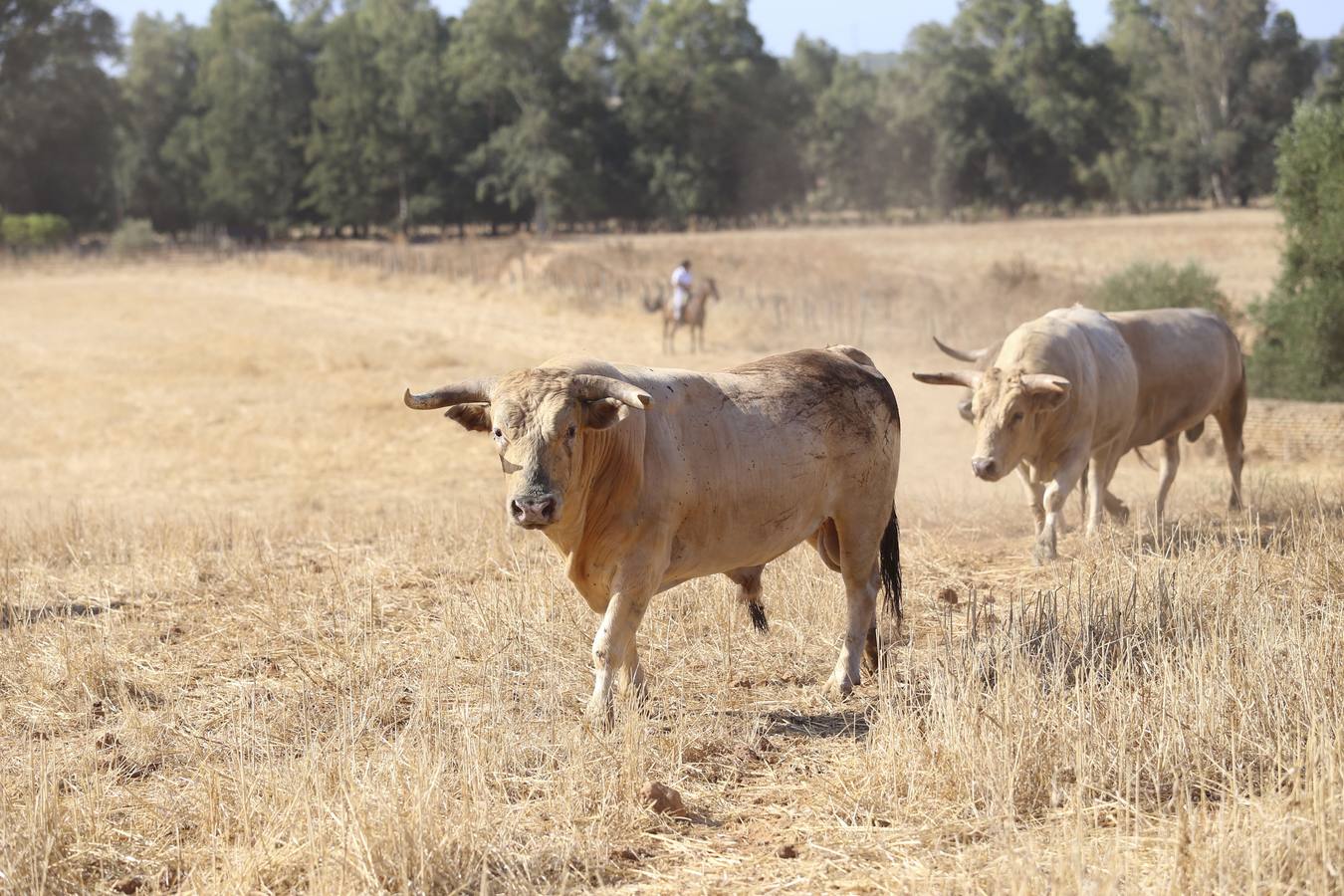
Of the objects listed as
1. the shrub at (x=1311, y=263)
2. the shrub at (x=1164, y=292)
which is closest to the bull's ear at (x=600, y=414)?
the shrub at (x=1311, y=263)

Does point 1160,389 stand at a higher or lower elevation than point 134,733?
higher

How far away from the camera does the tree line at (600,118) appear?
7100 cm

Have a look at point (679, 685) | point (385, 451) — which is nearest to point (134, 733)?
point (679, 685)

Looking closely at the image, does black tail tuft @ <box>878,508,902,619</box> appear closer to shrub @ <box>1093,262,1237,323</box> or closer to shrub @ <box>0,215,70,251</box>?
Answer: shrub @ <box>1093,262,1237,323</box>

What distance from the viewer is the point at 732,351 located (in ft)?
106

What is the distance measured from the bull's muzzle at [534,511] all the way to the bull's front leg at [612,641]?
2.23 ft

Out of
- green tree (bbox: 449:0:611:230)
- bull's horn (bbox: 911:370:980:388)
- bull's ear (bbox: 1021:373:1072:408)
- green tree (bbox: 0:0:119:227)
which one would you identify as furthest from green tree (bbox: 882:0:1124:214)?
bull's ear (bbox: 1021:373:1072:408)

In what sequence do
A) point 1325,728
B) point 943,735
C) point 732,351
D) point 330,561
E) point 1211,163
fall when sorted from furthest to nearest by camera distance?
point 1211,163 → point 732,351 → point 330,561 → point 943,735 → point 1325,728

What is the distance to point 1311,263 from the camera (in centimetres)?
2122

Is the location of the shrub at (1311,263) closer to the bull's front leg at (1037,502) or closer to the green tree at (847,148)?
the bull's front leg at (1037,502)

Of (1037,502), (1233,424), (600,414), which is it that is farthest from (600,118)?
(600,414)

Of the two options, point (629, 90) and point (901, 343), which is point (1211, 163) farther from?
point (901, 343)

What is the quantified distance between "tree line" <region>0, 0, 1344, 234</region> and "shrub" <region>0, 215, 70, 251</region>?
5332 mm

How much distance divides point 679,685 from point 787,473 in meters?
1.21
